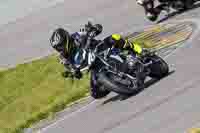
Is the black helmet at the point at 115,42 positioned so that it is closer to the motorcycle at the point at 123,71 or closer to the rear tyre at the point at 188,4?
the motorcycle at the point at 123,71

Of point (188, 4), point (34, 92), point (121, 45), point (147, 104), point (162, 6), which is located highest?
point (121, 45)

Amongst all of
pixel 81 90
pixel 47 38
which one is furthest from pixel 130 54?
pixel 47 38

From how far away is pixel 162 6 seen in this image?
22.2 m

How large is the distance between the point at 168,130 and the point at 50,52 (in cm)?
1154

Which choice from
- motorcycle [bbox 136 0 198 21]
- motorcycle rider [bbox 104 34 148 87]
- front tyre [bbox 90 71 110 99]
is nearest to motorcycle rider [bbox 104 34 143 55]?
motorcycle rider [bbox 104 34 148 87]

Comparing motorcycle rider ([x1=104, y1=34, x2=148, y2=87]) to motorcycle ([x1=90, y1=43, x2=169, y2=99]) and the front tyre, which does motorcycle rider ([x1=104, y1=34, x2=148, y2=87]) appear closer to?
motorcycle ([x1=90, y1=43, x2=169, y2=99])

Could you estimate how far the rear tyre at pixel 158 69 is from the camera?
14.5m

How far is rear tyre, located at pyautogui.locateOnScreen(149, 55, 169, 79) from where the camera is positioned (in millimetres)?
14472

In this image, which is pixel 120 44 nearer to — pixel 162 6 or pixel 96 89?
pixel 96 89

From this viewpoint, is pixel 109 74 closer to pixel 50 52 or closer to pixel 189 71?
pixel 189 71

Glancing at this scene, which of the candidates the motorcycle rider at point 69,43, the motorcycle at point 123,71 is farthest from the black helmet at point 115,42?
the motorcycle rider at point 69,43

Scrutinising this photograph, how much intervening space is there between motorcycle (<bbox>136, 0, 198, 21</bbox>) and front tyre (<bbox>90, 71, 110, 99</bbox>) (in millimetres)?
7062

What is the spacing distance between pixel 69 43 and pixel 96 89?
4.03 feet

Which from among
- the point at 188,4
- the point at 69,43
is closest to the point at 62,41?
the point at 69,43
